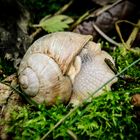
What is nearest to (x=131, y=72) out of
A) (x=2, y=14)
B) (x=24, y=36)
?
(x=24, y=36)

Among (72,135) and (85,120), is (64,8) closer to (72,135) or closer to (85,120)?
(85,120)

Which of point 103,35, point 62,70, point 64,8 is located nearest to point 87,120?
point 62,70

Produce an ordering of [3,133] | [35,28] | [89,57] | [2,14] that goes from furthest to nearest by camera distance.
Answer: [35,28], [2,14], [89,57], [3,133]

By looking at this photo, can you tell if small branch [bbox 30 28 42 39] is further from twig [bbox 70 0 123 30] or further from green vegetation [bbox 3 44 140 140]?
green vegetation [bbox 3 44 140 140]

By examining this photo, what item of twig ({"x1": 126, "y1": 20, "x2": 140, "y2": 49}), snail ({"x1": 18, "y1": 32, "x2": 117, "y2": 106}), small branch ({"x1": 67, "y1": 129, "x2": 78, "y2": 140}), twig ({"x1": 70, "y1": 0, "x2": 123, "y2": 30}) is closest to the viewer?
small branch ({"x1": 67, "y1": 129, "x2": 78, "y2": 140})

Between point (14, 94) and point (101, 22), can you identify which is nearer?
point (14, 94)

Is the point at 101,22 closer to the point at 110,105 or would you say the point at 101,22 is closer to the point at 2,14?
the point at 2,14

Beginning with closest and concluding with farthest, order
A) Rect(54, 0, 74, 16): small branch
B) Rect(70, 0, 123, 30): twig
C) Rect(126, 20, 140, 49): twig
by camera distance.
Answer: Rect(126, 20, 140, 49): twig, Rect(70, 0, 123, 30): twig, Rect(54, 0, 74, 16): small branch

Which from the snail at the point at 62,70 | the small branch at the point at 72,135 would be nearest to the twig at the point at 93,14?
the snail at the point at 62,70

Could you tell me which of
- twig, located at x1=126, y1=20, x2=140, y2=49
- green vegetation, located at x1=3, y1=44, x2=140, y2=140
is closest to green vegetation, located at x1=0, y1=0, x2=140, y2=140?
green vegetation, located at x1=3, y1=44, x2=140, y2=140
